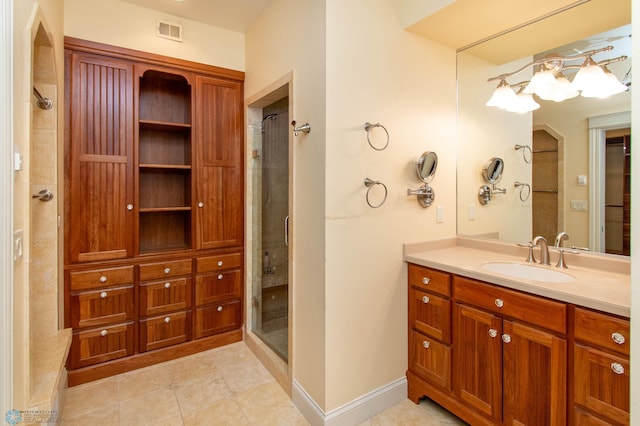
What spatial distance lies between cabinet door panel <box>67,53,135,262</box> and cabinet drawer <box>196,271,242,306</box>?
2.00ft

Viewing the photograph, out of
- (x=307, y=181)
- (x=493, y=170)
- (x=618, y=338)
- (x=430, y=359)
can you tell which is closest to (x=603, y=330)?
(x=618, y=338)

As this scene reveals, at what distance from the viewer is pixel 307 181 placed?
1954mm

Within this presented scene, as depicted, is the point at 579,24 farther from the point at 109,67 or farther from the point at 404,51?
the point at 109,67

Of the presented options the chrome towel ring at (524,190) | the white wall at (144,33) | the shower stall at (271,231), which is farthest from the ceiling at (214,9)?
the chrome towel ring at (524,190)

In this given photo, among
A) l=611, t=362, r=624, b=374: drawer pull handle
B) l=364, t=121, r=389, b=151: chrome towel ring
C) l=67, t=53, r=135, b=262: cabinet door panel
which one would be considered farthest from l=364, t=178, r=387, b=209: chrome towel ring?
l=67, t=53, r=135, b=262: cabinet door panel

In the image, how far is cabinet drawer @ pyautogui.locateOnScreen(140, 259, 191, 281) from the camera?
2.50m

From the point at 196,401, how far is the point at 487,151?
8.75 ft

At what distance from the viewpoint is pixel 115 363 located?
2387 millimetres

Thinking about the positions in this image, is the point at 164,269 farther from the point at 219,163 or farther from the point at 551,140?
the point at 551,140

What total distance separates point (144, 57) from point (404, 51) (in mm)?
1922

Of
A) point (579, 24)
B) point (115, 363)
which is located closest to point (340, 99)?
point (579, 24)

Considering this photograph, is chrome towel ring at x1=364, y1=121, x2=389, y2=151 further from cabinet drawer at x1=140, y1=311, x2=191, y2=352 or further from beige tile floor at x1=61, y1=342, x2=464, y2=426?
cabinet drawer at x1=140, y1=311, x2=191, y2=352

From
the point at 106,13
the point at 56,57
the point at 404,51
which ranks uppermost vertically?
the point at 106,13

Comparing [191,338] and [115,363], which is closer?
[115,363]
